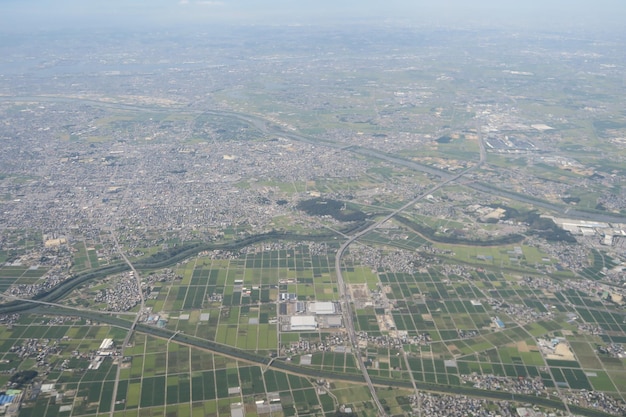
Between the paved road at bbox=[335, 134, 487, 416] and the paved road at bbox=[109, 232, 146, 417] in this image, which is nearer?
the paved road at bbox=[109, 232, 146, 417]

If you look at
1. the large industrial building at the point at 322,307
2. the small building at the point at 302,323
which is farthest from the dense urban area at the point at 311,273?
the small building at the point at 302,323

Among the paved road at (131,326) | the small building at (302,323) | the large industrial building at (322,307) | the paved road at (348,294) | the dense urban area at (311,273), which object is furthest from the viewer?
the large industrial building at (322,307)

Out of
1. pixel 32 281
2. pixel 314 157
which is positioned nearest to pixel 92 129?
pixel 314 157

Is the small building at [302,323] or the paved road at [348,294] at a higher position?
the small building at [302,323]

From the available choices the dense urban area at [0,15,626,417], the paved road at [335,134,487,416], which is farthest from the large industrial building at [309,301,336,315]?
A: the paved road at [335,134,487,416]

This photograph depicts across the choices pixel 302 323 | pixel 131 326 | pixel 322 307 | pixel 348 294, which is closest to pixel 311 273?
pixel 348 294

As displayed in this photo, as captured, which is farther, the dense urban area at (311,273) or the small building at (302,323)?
the small building at (302,323)

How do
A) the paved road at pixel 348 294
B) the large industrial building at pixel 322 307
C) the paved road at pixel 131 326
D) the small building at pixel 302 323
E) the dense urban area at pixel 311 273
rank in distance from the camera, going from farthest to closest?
the large industrial building at pixel 322 307, the small building at pixel 302 323, the paved road at pixel 348 294, the dense urban area at pixel 311 273, the paved road at pixel 131 326

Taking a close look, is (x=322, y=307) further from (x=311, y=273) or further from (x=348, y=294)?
(x=311, y=273)

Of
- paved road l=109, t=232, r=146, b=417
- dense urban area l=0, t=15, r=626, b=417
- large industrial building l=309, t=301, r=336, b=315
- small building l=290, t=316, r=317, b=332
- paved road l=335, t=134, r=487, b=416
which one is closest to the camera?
paved road l=109, t=232, r=146, b=417

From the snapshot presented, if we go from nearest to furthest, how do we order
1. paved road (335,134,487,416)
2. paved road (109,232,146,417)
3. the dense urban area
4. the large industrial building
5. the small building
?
paved road (109,232,146,417), the dense urban area, paved road (335,134,487,416), the small building, the large industrial building

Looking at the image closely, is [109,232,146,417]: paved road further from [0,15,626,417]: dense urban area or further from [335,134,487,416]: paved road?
[335,134,487,416]: paved road

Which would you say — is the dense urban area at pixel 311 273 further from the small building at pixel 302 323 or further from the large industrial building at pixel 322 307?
the small building at pixel 302 323
